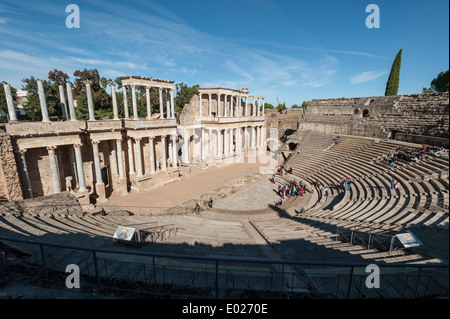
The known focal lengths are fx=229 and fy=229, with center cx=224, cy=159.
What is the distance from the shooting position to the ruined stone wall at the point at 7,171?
1340cm

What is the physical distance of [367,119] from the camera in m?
29.1

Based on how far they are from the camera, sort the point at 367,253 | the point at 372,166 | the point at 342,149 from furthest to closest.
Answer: the point at 342,149 < the point at 372,166 < the point at 367,253

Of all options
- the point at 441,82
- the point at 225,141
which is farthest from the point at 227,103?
the point at 441,82

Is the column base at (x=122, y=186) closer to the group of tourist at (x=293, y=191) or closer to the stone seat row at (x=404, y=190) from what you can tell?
the group of tourist at (x=293, y=191)

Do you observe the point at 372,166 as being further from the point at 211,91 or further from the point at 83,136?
the point at 83,136

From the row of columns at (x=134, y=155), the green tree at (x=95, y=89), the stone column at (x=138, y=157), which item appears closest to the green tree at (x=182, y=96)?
the green tree at (x=95, y=89)

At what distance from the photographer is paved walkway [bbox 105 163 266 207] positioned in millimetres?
18922

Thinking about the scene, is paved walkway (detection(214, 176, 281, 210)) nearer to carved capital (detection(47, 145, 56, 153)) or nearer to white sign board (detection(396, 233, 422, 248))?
white sign board (detection(396, 233, 422, 248))

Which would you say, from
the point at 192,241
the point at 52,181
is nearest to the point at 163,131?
the point at 52,181

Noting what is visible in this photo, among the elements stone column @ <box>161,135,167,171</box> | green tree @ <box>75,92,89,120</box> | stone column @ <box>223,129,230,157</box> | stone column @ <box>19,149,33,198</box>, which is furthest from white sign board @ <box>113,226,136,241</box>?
green tree @ <box>75,92,89,120</box>

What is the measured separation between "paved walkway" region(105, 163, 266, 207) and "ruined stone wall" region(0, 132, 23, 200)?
6.06 metres

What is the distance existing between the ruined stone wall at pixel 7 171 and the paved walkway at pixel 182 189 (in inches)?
239

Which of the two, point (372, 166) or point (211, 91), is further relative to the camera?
point (211, 91)

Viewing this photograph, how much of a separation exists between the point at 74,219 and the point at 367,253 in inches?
546
